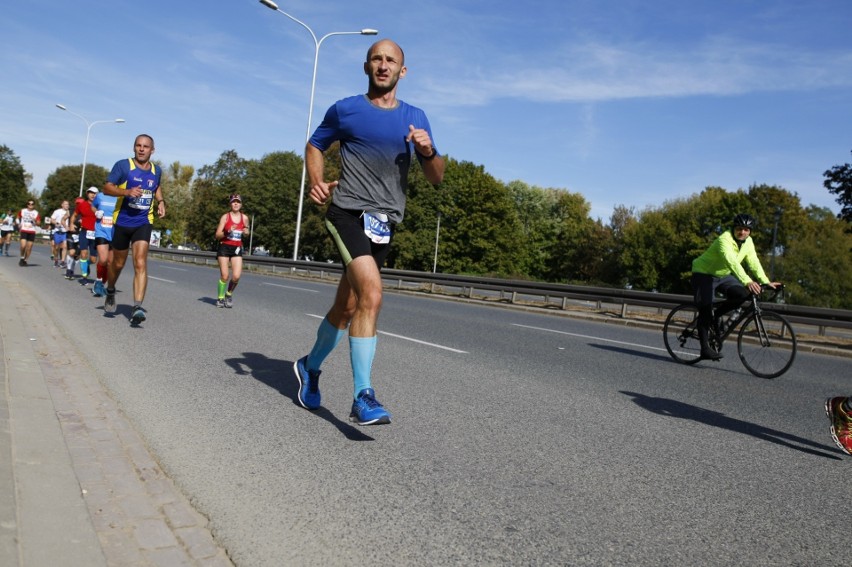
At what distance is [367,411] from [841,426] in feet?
9.63

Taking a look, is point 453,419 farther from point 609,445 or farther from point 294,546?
point 294,546

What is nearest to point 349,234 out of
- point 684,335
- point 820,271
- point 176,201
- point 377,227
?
point 377,227

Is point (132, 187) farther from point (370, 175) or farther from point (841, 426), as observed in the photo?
point (841, 426)

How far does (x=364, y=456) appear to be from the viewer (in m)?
3.90

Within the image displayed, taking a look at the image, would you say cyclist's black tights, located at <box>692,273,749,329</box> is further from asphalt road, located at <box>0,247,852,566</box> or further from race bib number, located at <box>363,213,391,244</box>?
race bib number, located at <box>363,213,391,244</box>

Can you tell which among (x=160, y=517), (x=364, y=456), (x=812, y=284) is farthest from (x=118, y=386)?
(x=812, y=284)

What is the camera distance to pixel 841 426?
455 centimetres

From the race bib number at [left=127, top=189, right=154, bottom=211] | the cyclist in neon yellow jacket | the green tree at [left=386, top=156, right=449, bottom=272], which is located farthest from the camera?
the green tree at [left=386, top=156, right=449, bottom=272]

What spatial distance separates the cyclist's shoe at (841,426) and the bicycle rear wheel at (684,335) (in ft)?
15.7

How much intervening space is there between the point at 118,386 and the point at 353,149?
2.60 metres

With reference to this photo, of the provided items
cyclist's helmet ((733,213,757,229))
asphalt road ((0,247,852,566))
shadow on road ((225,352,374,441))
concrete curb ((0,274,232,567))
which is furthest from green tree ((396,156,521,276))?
concrete curb ((0,274,232,567))

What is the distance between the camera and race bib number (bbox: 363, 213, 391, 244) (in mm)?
4223

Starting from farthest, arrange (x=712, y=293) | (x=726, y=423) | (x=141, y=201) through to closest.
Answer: (x=712, y=293) → (x=141, y=201) → (x=726, y=423)

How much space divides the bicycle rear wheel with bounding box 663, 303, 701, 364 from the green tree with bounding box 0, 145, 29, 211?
91.6m
